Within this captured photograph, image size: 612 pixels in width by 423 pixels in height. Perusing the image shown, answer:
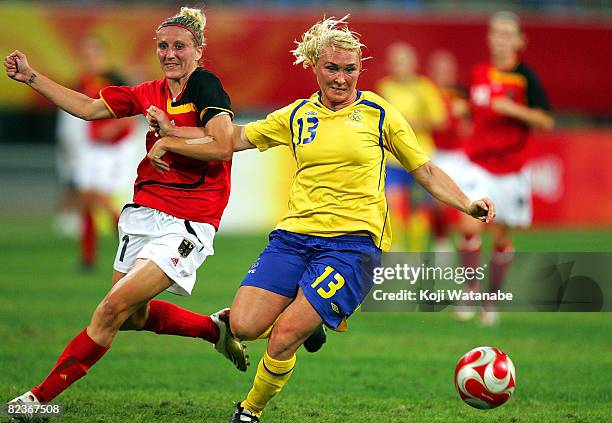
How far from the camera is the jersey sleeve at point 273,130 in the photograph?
6062 millimetres

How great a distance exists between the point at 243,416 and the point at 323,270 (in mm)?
891

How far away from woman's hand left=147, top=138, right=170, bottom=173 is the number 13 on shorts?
1.04m

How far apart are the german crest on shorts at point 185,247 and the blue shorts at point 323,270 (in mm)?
377

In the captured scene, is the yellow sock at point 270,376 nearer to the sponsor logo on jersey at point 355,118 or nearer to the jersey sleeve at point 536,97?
the sponsor logo on jersey at point 355,118

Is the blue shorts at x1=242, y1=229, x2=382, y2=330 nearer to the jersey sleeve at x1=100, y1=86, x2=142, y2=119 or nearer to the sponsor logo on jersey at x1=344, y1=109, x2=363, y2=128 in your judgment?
the sponsor logo on jersey at x1=344, y1=109, x2=363, y2=128

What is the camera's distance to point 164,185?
6191mm

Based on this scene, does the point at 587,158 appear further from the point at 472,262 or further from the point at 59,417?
the point at 59,417

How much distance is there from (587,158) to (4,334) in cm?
1293

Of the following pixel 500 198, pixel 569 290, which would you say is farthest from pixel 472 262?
pixel 569 290

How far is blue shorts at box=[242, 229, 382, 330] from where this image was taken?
226 inches

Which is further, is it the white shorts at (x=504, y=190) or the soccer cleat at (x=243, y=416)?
the white shorts at (x=504, y=190)

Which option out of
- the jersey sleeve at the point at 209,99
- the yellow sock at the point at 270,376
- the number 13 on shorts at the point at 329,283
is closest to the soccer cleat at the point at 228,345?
the yellow sock at the point at 270,376

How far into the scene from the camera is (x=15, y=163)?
22.7m

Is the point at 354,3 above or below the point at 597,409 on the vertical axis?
above
